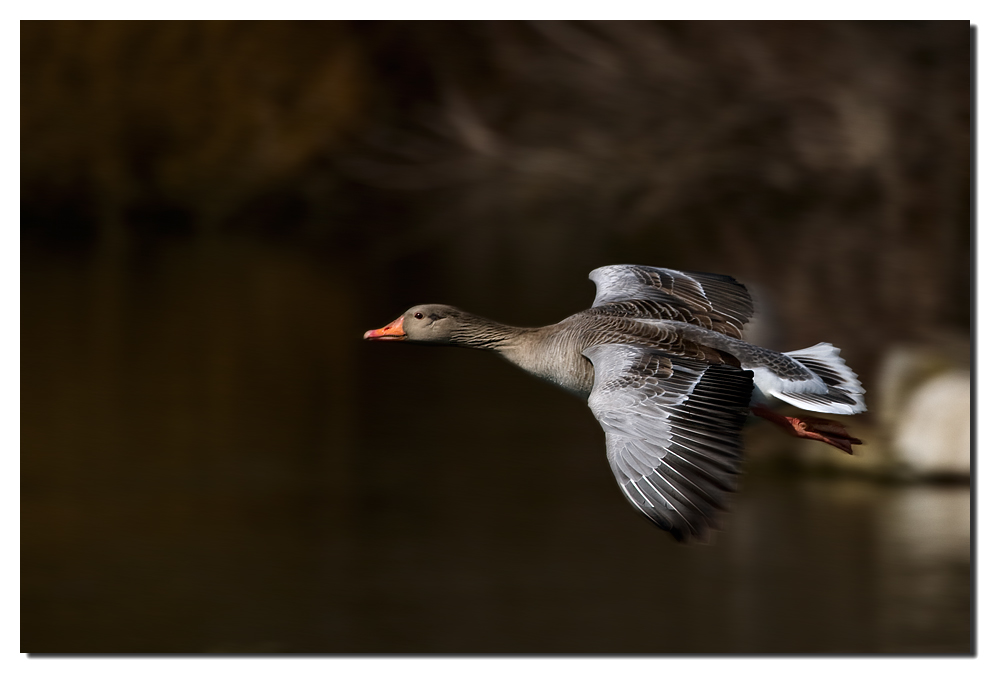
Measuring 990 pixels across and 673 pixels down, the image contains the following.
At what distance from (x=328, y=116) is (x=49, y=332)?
341cm

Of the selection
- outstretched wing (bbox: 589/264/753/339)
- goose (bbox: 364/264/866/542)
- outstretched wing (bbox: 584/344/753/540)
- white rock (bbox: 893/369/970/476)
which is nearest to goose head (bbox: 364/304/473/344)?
goose (bbox: 364/264/866/542)

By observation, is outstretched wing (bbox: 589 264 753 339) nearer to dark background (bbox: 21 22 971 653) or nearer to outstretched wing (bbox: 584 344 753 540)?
dark background (bbox: 21 22 971 653)

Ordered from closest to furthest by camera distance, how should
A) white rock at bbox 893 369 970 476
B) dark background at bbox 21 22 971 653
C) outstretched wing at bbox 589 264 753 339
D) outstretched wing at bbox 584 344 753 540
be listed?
outstretched wing at bbox 584 344 753 540 → outstretched wing at bbox 589 264 753 339 → dark background at bbox 21 22 971 653 → white rock at bbox 893 369 970 476

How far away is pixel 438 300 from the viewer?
28.7 ft

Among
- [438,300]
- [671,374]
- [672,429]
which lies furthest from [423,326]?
[438,300]

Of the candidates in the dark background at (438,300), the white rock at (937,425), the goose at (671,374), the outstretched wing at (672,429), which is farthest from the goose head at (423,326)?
the white rock at (937,425)

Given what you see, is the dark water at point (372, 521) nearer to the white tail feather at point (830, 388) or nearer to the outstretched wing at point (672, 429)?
the white tail feather at point (830, 388)

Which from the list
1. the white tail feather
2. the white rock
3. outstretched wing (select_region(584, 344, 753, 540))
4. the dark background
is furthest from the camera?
the white rock

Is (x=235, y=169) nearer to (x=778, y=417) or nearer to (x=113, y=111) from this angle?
(x=113, y=111)

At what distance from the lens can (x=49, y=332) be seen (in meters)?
8.58

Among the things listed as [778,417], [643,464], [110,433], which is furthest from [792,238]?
[643,464]

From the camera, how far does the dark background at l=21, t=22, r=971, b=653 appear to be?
5.95m

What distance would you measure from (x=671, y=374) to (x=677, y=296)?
1.06m

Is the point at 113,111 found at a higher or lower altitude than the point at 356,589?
higher
